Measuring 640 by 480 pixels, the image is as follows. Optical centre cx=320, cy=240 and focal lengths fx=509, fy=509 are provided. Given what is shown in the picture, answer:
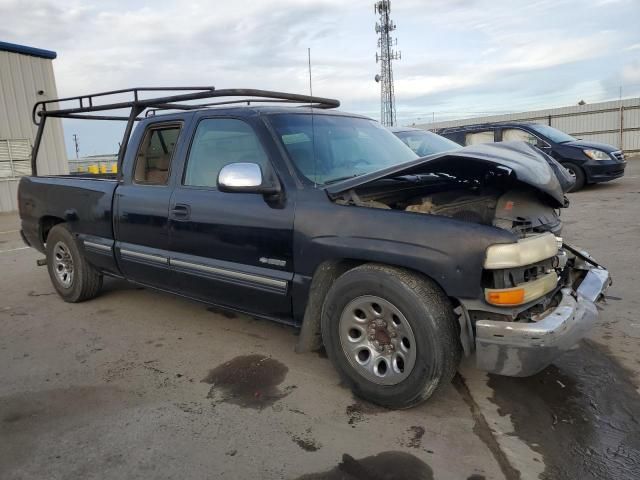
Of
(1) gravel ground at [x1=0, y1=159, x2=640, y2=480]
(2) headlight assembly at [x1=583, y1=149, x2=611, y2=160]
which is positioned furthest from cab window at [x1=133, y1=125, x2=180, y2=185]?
(2) headlight assembly at [x1=583, y1=149, x2=611, y2=160]

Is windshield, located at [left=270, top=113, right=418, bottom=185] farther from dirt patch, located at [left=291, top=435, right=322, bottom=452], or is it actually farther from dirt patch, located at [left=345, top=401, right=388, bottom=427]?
dirt patch, located at [left=291, top=435, right=322, bottom=452]

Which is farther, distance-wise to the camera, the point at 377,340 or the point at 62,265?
the point at 62,265

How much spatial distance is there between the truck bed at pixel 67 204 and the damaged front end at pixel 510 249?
254 centimetres

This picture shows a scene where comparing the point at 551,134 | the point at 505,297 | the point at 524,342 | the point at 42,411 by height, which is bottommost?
the point at 42,411

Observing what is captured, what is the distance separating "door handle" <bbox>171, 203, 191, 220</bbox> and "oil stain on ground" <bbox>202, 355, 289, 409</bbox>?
3.78ft

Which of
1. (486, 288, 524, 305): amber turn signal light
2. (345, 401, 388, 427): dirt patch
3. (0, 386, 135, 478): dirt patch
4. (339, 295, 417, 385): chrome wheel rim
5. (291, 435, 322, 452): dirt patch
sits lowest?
(345, 401, 388, 427): dirt patch

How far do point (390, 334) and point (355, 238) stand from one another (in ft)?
1.96

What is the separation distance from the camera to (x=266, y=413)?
3.03 meters

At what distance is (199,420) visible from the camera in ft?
9.73

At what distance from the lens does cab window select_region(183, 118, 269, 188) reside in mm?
3652

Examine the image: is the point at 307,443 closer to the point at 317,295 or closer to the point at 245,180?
the point at 317,295

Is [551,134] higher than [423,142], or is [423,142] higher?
[423,142]

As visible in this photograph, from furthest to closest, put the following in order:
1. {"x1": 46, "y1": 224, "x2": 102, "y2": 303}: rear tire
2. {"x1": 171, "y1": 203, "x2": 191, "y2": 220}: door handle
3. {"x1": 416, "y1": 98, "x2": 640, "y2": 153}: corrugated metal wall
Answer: {"x1": 416, "y1": 98, "x2": 640, "y2": 153}: corrugated metal wall
{"x1": 46, "y1": 224, "x2": 102, "y2": 303}: rear tire
{"x1": 171, "y1": 203, "x2": 191, "y2": 220}: door handle

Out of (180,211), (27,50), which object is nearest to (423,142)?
(180,211)
